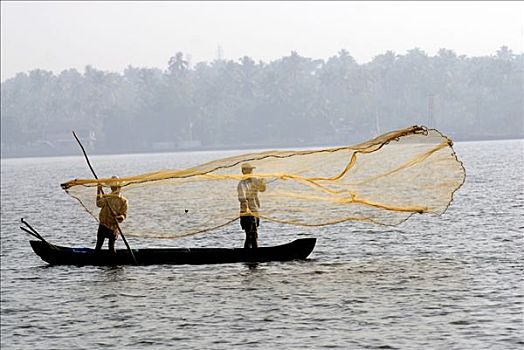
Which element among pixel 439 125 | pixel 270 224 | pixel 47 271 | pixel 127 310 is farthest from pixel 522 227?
pixel 439 125

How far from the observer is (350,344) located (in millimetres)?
19672

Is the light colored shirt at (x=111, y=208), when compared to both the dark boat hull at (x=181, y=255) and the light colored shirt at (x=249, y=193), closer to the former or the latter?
the dark boat hull at (x=181, y=255)

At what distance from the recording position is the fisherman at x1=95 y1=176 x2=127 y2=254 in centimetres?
2775

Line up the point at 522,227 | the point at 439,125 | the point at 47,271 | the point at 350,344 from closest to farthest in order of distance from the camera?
the point at 350,344 → the point at 47,271 → the point at 522,227 → the point at 439,125

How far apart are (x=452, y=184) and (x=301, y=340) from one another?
6.44 metres

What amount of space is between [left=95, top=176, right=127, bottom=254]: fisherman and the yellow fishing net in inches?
8.7

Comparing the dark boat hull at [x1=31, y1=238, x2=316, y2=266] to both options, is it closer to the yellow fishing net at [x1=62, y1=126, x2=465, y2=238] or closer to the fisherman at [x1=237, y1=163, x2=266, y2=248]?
the yellow fishing net at [x1=62, y1=126, x2=465, y2=238]

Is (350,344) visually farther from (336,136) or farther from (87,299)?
(336,136)

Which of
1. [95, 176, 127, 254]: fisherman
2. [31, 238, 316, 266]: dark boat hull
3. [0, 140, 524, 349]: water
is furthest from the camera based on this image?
[31, 238, 316, 266]: dark boat hull

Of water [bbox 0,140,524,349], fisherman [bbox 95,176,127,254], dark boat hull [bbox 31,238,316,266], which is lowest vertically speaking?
water [bbox 0,140,524,349]

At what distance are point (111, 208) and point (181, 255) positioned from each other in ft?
7.29

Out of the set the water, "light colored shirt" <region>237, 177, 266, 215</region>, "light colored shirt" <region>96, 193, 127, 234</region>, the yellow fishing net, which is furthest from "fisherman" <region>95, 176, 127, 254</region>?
"light colored shirt" <region>237, 177, 266, 215</region>

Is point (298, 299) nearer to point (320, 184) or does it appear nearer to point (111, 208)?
point (320, 184)

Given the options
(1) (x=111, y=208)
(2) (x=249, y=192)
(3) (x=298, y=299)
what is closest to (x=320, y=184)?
(2) (x=249, y=192)
